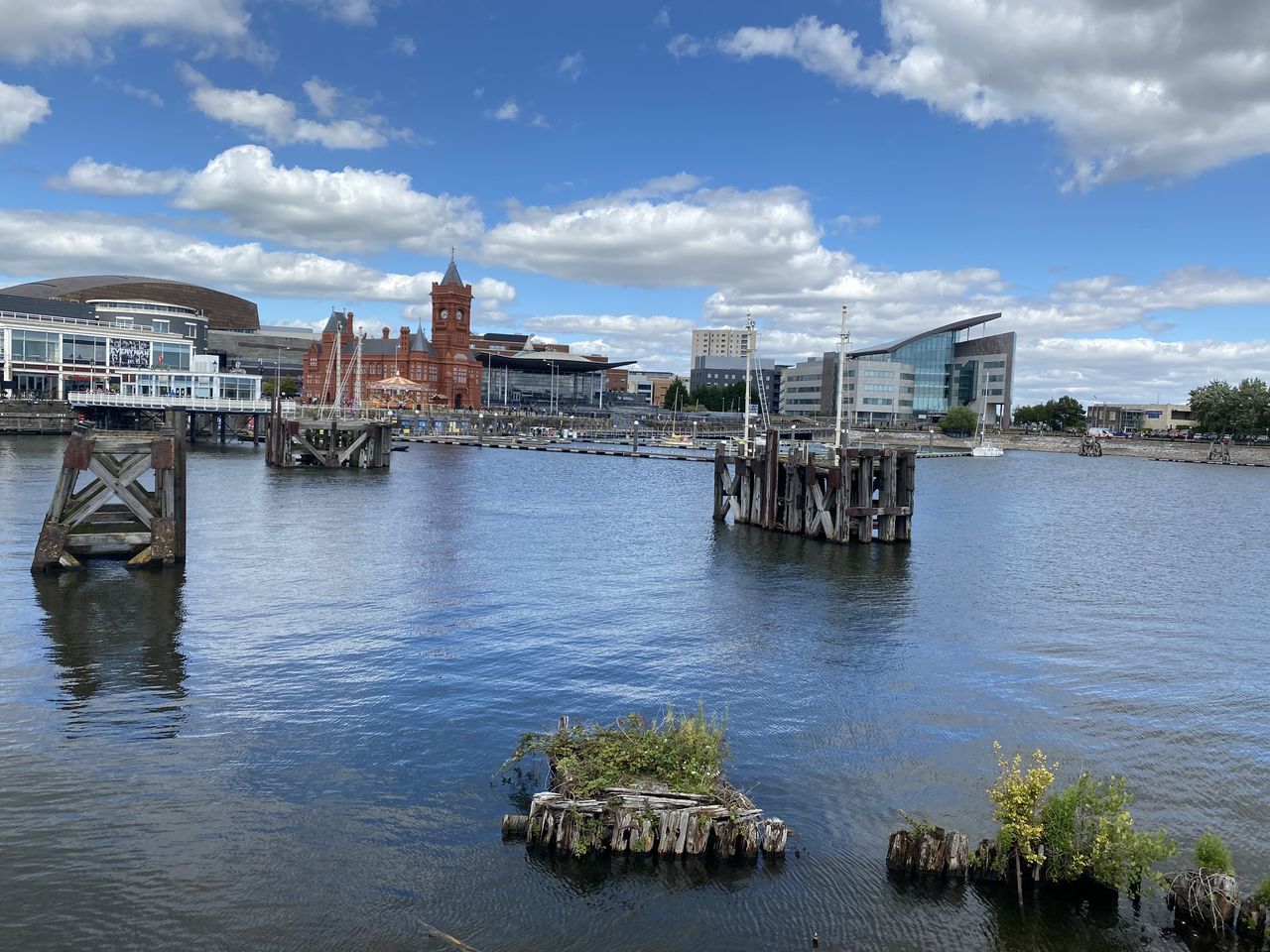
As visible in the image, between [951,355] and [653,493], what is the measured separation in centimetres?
12665

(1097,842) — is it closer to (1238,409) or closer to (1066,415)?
(1238,409)

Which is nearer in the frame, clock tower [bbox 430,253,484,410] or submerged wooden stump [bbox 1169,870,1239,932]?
submerged wooden stump [bbox 1169,870,1239,932]

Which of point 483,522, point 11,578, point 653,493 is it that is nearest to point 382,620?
point 11,578

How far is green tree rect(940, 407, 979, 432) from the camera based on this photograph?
525 feet

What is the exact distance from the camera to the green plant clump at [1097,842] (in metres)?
11.8

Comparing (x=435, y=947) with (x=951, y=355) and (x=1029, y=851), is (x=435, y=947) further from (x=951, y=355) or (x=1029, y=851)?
(x=951, y=355)

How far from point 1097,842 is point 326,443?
78.7 meters

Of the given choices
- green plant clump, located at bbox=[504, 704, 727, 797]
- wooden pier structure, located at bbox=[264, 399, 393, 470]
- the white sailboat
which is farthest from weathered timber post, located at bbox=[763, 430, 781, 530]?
the white sailboat

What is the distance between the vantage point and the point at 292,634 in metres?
23.2

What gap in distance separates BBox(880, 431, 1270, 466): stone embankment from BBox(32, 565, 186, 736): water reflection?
5080 inches

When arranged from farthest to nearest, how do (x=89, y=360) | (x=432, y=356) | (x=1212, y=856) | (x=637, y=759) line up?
(x=432, y=356)
(x=89, y=360)
(x=637, y=759)
(x=1212, y=856)

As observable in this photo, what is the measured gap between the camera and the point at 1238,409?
143875mm

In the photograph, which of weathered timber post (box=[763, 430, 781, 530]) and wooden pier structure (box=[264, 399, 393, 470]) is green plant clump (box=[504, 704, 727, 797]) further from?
wooden pier structure (box=[264, 399, 393, 470])

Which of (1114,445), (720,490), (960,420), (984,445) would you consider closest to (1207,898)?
(720,490)
